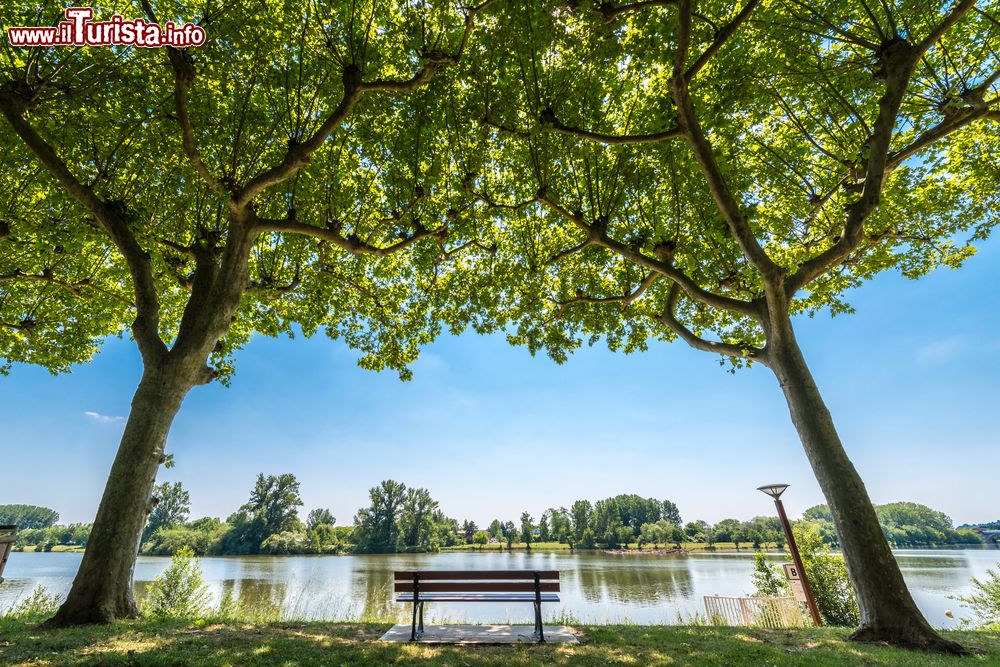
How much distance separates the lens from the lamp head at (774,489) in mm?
12162

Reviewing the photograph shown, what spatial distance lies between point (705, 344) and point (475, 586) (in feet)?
25.5

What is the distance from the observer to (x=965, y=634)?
7.00m

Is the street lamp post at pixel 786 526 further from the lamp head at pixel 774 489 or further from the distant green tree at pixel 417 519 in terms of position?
the distant green tree at pixel 417 519

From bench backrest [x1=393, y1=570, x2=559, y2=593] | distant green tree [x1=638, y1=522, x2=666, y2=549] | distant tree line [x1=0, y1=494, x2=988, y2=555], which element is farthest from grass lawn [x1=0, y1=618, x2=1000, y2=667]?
distant green tree [x1=638, y1=522, x2=666, y2=549]

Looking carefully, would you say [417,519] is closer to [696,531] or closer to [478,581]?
[696,531]

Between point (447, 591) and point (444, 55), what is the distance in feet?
29.2

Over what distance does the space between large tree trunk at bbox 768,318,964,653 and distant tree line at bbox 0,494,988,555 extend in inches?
2700

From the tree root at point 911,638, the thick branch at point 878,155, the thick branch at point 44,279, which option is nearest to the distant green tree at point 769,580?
the tree root at point 911,638

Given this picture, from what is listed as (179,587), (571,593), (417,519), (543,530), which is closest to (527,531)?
(543,530)

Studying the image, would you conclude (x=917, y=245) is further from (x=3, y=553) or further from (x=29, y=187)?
(x=29, y=187)

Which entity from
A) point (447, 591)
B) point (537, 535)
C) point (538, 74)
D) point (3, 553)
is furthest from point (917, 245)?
point (537, 535)

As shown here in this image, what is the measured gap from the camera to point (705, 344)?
1074 centimetres

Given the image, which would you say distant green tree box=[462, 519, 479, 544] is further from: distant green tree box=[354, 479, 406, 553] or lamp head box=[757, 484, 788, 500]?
lamp head box=[757, 484, 788, 500]
